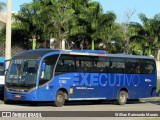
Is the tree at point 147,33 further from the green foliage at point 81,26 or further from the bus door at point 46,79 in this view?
the bus door at point 46,79

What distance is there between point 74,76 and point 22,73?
9.38 feet

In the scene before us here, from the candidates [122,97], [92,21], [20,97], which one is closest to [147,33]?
[92,21]

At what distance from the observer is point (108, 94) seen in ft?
92.5

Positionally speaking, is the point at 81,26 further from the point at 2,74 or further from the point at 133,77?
the point at 2,74

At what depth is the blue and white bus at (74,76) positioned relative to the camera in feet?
79.5

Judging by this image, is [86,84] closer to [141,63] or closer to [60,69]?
[60,69]

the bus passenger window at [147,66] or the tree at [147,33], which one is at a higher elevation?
the tree at [147,33]

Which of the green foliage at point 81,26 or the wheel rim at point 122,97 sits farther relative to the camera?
the green foliage at point 81,26

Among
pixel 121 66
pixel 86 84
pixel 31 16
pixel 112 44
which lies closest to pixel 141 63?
pixel 121 66

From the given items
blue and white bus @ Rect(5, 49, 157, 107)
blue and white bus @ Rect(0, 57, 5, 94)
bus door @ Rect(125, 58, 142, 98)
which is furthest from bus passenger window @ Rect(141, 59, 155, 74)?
blue and white bus @ Rect(0, 57, 5, 94)

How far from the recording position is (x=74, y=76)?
25.8 m

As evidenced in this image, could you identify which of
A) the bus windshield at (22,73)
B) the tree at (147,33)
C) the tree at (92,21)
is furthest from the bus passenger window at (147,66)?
the tree at (147,33)

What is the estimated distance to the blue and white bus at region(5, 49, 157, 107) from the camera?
79.5 feet

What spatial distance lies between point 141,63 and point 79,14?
2427cm
